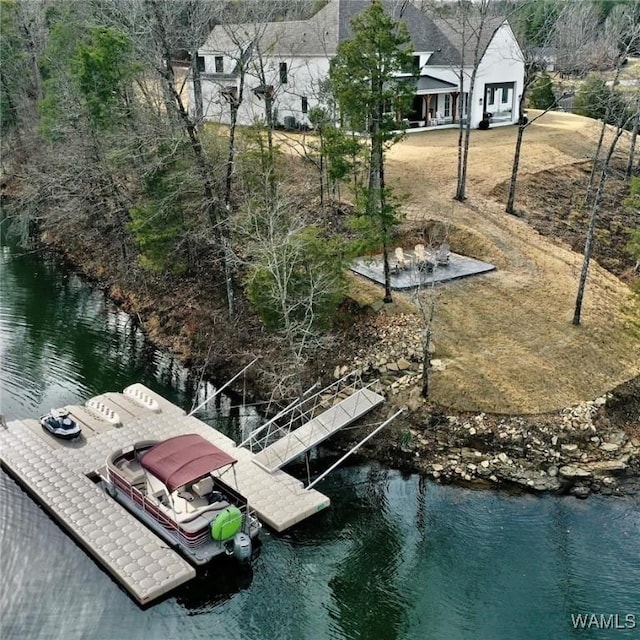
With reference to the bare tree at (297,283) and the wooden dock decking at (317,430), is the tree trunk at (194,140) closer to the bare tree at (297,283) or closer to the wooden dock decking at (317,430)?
the bare tree at (297,283)

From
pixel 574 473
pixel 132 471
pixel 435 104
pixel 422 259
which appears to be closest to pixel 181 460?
pixel 132 471

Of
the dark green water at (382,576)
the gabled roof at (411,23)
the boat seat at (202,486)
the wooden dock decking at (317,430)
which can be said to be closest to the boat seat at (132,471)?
the boat seat at (202,486)

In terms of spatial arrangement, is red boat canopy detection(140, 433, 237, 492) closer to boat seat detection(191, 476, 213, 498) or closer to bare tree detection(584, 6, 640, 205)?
boat seat detection(191, 476, 213, 498)

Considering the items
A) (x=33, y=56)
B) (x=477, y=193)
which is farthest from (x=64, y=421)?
(x=33, y=56)

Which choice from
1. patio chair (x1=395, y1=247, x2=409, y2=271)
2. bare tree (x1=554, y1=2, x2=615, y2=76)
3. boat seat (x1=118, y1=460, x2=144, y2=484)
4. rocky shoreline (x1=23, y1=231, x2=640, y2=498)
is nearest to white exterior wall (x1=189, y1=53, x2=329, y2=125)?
bare tree (x1=554, y1=2, x2=615, y2=76)

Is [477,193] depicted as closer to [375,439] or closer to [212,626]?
[375,439]

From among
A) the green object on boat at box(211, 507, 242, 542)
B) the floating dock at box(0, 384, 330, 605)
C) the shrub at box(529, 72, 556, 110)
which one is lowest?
the floating dock at box(0, 384, 330, 605)
